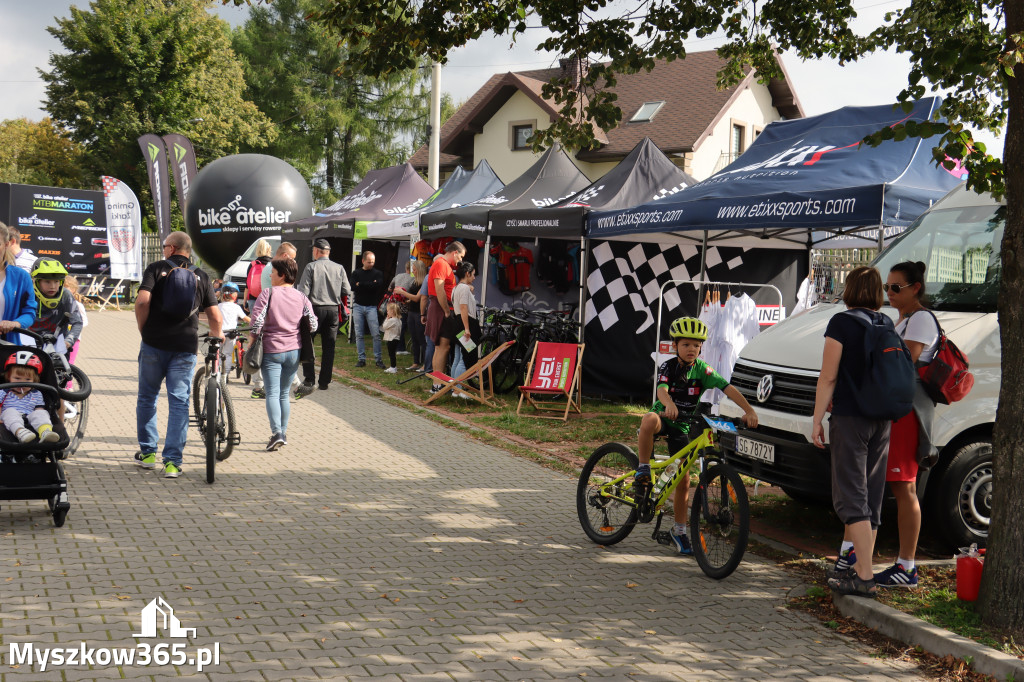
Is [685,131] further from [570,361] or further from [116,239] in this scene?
[570,361]

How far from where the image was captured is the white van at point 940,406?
6.04 meters

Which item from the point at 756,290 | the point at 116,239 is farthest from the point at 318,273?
the point at 116,239

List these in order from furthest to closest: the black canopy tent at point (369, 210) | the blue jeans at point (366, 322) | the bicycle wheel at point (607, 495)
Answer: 1. the black canopy tent at point (369, 210)
2. the blue jeans at point (366, 322)
3. the bicycle wheel at point (607, 495)

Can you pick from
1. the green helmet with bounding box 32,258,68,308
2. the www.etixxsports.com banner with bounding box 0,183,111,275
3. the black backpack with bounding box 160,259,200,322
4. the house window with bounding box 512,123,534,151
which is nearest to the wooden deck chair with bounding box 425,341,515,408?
the black backpack with bounding box 160,259,200,322

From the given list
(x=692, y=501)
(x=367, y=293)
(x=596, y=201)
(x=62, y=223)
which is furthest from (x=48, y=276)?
(x=62, y=223)

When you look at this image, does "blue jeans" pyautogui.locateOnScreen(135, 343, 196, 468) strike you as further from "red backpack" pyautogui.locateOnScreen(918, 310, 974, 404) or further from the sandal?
"red backpack" pyautogui.locateOnScreen(918, 310, 974, 404)

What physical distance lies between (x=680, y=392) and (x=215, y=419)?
13.1 ft

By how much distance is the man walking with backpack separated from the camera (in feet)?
25.1

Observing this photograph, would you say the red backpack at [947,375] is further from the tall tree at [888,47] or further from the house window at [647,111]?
the house window at [647,111]

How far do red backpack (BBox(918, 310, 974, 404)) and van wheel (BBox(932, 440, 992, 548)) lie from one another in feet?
2.04

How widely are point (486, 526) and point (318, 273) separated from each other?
706 centimetres

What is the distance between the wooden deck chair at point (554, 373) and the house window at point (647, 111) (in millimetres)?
27194

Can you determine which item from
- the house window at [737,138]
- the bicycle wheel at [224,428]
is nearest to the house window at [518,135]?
the house window at [737,138]

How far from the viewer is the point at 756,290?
43.7ft
